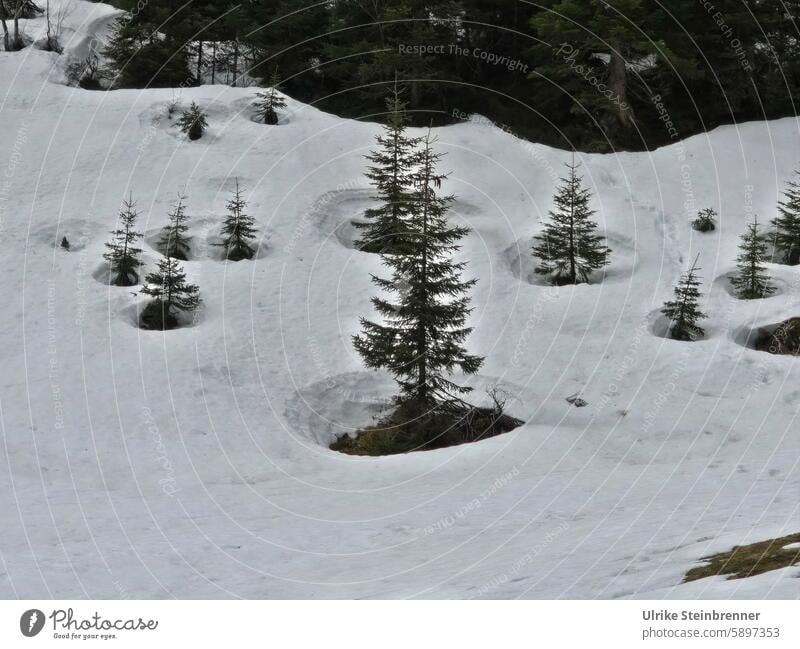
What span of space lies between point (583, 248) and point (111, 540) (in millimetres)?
13135

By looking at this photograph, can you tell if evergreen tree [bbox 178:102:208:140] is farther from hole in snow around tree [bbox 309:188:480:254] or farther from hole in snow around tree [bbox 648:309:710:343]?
hole in snow around tree [bbox 648:309:710:343]

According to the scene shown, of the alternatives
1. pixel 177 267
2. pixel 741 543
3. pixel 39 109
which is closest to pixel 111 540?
pixel 741 543

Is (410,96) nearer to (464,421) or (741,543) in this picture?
(464,421)

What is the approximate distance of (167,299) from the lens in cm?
1764

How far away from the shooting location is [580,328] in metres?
18.2

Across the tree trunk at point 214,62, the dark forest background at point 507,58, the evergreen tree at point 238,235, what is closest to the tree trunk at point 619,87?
the dark forest background at point 507,58

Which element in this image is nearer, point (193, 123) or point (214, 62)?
point (193, 123)

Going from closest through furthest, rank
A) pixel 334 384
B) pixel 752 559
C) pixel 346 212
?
pixel 752 559 < pixel 334 384 < pixel 346 212

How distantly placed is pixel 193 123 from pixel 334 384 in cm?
1038

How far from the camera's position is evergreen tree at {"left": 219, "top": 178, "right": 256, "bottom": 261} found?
64.0 feet

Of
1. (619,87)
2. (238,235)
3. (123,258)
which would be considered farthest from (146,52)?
(619,87)

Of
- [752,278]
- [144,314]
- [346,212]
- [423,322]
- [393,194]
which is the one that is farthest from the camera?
[346,212]

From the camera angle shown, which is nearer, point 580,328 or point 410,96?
point 580,328

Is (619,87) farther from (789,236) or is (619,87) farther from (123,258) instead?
(123,258)
